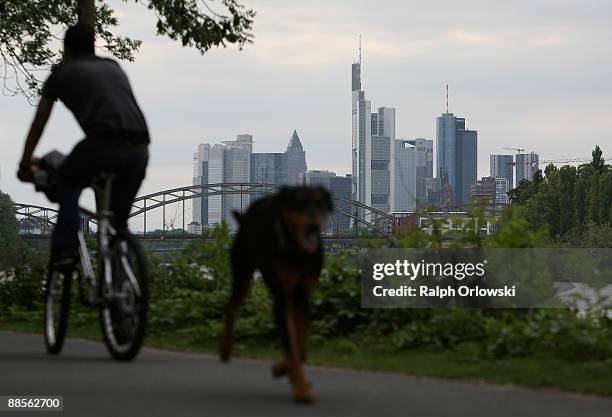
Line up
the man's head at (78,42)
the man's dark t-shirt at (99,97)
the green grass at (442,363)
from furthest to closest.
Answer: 1. the man's head at (78,42)
2. the man's dark t-shirt at (99,97)
3. the green grass at (442,363)

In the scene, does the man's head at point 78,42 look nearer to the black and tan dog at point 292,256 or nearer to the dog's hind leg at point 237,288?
the dog's hind leg at point 237,288

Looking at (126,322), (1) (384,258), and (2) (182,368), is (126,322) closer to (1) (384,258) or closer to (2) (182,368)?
(2) (182,368)

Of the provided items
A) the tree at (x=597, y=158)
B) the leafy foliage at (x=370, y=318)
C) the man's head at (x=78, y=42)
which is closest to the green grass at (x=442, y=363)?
the leafy foliage at (x=370, y=318)

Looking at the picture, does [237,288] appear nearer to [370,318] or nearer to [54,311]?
[54,311]

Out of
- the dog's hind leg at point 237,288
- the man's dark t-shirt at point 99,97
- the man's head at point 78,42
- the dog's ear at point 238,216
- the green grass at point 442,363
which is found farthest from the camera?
the man's head at point 78,42

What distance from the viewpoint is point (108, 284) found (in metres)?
6.58

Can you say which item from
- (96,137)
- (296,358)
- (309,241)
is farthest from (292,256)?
(96,137)

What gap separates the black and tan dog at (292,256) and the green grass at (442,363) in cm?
139

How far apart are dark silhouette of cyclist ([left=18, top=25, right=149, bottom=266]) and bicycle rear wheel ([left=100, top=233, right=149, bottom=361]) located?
0.44m

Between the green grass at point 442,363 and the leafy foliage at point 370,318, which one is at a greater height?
the leafy foliage at point 370,318

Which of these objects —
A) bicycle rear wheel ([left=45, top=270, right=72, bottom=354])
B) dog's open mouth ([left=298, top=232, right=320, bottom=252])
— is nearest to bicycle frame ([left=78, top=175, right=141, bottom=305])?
bicycle rear wheel ([left=45, top=270, right=72, bottom=354])

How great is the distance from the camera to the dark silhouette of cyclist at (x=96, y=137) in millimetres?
6781

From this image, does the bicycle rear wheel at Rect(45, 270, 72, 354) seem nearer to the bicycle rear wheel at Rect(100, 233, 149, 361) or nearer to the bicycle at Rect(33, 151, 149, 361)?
the bicycle at Rect(33, 151, 149, 361)

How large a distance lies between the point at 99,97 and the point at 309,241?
88.6 inches
